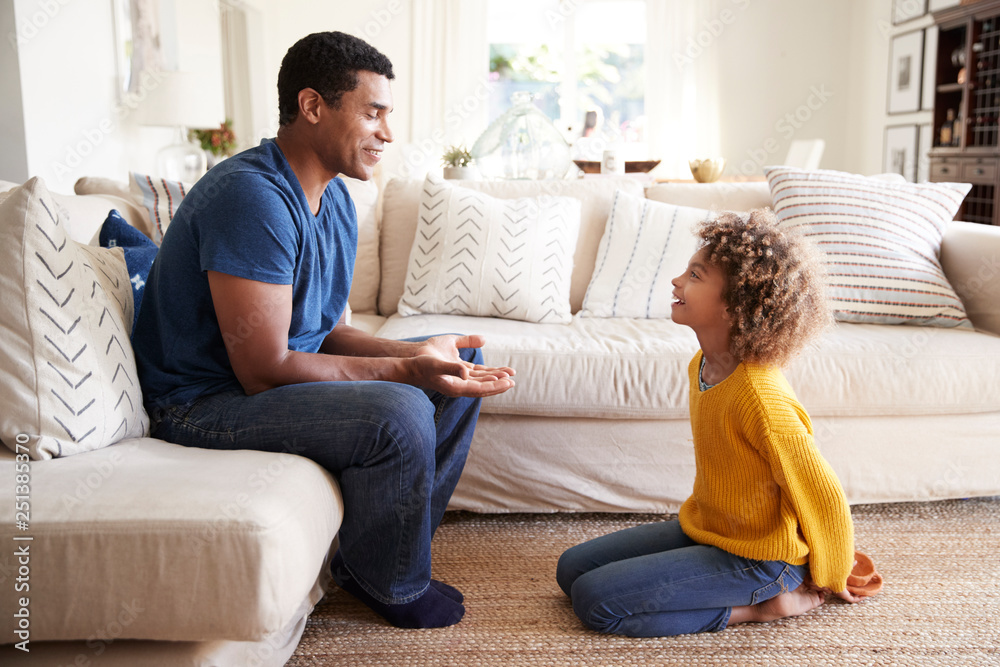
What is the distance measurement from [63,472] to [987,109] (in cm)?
529

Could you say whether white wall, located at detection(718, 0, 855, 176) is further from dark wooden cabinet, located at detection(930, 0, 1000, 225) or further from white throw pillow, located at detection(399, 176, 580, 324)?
white throw pillow, located at detection(399, 176, 580, 324)

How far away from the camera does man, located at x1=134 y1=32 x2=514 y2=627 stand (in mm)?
1291

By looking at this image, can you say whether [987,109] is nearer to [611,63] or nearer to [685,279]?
[611,63]

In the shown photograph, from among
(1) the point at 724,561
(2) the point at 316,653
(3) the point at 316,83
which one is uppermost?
(3) the point at 316,83

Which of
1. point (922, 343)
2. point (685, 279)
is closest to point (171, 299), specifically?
point (685, 279)

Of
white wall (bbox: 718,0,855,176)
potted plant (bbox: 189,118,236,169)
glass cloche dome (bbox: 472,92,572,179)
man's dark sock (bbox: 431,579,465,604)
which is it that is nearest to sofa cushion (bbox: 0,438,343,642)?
man's dark sock (bbox: 431,579,465,604)

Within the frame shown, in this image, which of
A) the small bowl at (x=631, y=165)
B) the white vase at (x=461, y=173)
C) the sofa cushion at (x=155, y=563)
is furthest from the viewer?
the small bowl at (x=631, y=165)

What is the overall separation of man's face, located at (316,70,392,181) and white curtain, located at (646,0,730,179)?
567cm

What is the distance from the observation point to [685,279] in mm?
1451

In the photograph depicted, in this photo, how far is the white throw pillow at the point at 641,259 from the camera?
2348 millimetres

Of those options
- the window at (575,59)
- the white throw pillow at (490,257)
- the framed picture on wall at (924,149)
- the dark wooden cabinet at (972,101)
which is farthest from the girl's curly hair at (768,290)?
the window at (575,59)

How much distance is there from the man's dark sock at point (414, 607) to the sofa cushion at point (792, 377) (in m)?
0.51

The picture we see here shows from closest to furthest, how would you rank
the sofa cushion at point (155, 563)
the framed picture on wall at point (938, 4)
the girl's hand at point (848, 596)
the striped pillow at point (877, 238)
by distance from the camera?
the sofa cushion at point (155, 563) → the girl's hand at point (848, 596) → the striped pillow at point (877, 238) → the framed picture on wall at point (938, 4)

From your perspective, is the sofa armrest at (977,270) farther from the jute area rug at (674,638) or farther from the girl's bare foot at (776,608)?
the girl's bare foot at (776,608)
